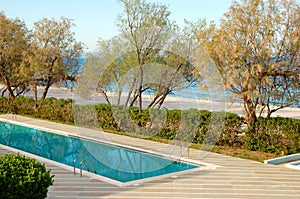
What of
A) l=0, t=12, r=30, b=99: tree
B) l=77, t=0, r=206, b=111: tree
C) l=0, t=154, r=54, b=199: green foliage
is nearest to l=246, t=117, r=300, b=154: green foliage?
l=77, t=0, r=206, b=111: tree

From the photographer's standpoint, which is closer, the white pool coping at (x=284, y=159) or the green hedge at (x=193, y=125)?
the white pool coping at (x=284, y=159)

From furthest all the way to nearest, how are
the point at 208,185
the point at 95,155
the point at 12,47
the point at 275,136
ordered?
the point at 12,47 < the point at 95,155 < the point at 275,136 < the point at 208,185

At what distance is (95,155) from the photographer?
9891mm

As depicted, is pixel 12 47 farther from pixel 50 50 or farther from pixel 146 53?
pixel 146 53

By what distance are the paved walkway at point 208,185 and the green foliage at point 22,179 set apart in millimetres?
868

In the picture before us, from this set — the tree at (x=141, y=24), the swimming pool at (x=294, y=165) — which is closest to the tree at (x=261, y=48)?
the swimming pool at (x=294, y=165)

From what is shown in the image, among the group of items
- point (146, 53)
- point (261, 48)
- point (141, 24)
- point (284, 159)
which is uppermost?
point (141, 24)

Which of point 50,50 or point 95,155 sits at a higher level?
point 50,50

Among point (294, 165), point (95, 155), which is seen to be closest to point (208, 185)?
point (294, 165)

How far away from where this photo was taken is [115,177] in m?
7.57

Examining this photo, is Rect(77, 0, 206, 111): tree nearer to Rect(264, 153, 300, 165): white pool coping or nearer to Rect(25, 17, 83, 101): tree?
Rect(25, 17, 83, 101): tree

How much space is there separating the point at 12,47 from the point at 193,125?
30.5 ft

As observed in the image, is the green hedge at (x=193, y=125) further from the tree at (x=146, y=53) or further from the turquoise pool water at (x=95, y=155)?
the turquoise pool water at (x=95, y=155)

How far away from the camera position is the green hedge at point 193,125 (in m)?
9.66
